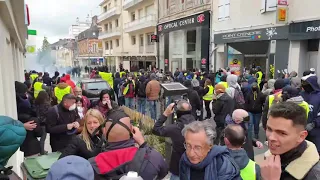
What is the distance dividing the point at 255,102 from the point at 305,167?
17.8ft

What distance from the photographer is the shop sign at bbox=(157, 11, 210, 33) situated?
19625 mm

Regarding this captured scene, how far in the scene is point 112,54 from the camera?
4197 cm

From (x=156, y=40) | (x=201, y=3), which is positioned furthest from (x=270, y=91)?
(x=156, y=40)

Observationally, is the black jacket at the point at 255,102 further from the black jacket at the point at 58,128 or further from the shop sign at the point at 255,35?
the shop sign at the point at 255,35

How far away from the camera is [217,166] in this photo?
216cm

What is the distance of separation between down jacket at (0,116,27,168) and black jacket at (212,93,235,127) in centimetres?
453

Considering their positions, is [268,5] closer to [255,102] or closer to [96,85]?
[255,102]

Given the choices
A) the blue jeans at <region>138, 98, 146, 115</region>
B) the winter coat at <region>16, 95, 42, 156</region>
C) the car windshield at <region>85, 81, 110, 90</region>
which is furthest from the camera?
the car windshield at <region>85, 81, 110, 90</region>

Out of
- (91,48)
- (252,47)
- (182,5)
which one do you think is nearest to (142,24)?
(182,5)

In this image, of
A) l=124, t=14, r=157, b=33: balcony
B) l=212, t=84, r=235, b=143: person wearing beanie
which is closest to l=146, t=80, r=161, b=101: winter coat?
l=212, t=84, r=235, b=143: person wearing beanie

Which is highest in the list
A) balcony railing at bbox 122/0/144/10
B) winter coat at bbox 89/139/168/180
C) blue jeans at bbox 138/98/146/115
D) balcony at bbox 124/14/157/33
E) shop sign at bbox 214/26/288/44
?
balcony railing at bbox 122/0/144/10

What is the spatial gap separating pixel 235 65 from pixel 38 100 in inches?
575

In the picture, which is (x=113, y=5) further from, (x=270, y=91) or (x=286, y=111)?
(x=286, y=111)

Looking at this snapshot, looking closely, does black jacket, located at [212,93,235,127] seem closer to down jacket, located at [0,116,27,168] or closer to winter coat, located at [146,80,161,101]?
winter coat, located at [146,80,161,101]
